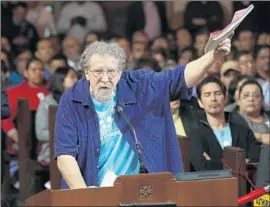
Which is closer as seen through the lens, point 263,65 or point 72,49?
point 263,65

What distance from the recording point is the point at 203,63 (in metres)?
5.14

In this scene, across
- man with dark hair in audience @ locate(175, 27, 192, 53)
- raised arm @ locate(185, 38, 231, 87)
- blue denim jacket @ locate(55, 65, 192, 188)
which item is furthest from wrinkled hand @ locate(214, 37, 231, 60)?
man with dark hair in audience @ locate(175, 27, 192, 53)

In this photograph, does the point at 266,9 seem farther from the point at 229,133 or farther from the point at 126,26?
the point at 229,133

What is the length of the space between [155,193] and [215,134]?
12.5 feet

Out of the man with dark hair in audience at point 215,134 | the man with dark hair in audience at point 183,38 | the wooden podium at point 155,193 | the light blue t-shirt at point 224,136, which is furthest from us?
the man with dark hair in audience at point 183,38

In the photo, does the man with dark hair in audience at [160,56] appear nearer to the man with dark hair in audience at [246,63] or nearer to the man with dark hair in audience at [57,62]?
the man with dark hair in audience at [246,63]

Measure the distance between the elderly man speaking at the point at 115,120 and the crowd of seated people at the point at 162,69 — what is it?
250 cm

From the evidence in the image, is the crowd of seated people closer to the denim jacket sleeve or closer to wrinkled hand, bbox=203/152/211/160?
wrinkled hand, bbox=203/152/211/160

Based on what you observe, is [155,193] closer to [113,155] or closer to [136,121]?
[113,155]

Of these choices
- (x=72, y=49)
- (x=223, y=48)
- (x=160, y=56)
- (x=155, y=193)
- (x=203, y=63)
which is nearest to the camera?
(x=155, y=193)

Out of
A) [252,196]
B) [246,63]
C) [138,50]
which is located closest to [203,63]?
[252,196]

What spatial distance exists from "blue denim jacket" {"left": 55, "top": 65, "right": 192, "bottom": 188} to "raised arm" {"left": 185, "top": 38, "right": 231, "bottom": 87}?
49mm

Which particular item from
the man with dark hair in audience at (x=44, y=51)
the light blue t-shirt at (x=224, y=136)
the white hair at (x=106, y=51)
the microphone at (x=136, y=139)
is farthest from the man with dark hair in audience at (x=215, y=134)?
the man with dark hair in audience at (x=44, y=51)

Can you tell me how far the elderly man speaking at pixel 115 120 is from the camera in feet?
17.1
